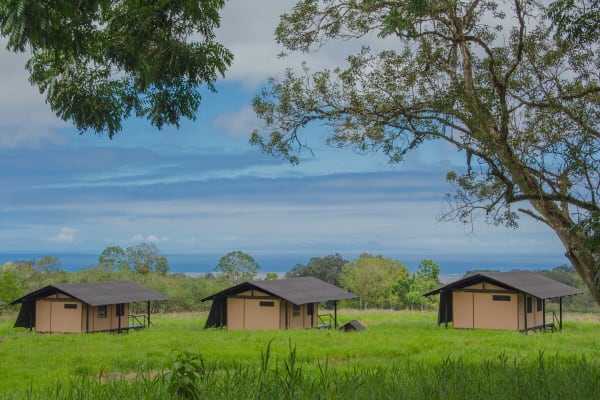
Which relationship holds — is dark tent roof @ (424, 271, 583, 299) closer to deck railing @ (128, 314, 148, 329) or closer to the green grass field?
the green grass field

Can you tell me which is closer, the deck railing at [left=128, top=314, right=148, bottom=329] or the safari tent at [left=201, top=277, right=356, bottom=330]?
the safari tent at [left=201, top=277, right=356, bottom=330]

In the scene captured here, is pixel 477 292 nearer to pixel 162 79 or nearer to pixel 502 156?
pixel 502 156

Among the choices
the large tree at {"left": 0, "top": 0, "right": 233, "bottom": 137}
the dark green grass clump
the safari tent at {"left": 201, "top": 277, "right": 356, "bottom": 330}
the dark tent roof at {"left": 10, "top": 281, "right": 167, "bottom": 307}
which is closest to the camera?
the dark green grass clump

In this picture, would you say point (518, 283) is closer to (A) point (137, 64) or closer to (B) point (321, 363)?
(B) point (321, 363)

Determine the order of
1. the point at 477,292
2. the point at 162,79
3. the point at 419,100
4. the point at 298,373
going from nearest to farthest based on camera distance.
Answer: the point at 298,373, the point at 162,79, the point at 419,100, the point at 477,292

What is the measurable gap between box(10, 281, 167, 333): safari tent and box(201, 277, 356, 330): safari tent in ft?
13.5

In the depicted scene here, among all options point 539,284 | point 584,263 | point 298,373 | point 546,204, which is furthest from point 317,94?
point 539,284

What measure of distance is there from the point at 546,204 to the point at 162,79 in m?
6.88

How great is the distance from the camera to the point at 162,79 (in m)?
9.30

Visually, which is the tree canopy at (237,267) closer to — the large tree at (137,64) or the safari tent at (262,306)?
the safari tent at (262,306)

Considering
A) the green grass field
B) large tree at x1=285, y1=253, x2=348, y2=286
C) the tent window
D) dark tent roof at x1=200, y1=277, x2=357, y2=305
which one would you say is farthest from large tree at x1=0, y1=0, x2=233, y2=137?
large tree at x1=285, y1=253, x2=348, y2=286

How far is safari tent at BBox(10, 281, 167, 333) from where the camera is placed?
103 ft

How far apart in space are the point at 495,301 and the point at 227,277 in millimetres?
20488

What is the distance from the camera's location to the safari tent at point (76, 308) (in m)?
31.5
